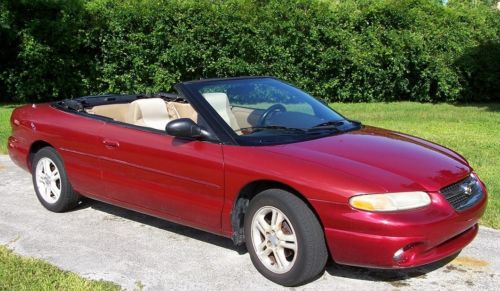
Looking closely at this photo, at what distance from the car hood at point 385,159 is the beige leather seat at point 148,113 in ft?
6.20

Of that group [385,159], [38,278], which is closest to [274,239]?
[385,159]

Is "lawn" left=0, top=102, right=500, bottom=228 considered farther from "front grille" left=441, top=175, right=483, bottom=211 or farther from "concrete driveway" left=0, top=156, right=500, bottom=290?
"concrete driveway" left=0, top=156, right=500, bottom=290

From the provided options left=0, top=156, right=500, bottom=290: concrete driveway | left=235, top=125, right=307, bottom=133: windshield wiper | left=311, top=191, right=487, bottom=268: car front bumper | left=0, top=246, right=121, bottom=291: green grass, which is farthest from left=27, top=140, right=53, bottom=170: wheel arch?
left=311, top=191, right=487, bottom=268: car front bumper

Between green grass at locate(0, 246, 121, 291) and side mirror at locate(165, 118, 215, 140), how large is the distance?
1.21 m

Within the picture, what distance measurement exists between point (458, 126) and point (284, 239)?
7.95 meters

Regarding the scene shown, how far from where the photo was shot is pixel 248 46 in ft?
48.5

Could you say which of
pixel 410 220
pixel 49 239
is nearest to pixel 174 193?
pixel 49 239

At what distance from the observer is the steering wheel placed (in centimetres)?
493

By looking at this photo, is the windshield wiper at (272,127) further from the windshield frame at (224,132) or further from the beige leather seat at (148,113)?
the beige leather seat at (148,113)

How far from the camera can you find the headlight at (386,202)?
3773 millimetres

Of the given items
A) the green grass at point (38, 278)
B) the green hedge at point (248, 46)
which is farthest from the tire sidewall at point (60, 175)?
the green hedge at point (248, 46)

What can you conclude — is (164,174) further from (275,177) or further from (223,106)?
(275,177)

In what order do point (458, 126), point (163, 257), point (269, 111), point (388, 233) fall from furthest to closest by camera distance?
point (458, 126)
point (269, 111)
point (163, 257)
point (388, 233)

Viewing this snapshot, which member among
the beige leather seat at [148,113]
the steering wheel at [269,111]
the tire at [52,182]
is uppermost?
the steering wheel at [269,111]
